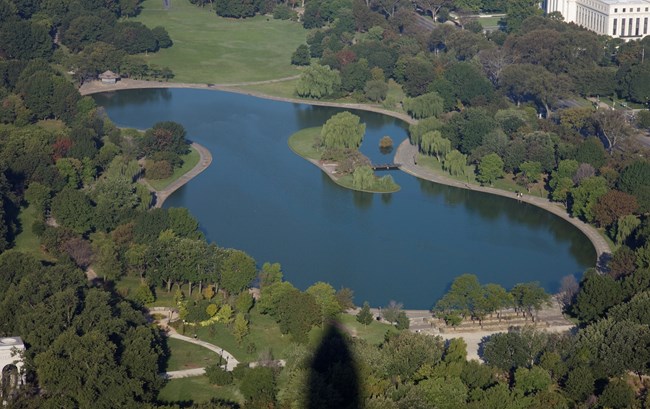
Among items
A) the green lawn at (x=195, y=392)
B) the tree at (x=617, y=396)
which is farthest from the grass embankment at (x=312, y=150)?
the tree at (x=617, y=396)

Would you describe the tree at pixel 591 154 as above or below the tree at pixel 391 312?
above

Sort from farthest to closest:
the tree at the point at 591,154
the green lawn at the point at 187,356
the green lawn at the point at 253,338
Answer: the tree at the point at 591,154 < the green lawn at the point at 253,338 < the green lawn at the point at 187,356

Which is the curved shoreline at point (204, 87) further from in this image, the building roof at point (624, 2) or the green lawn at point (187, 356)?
the green lawn at point (187, 356)

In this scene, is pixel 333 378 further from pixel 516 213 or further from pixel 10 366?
pixel 516 213

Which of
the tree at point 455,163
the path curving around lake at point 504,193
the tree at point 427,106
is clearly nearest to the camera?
the path curving around lake at point 504,193

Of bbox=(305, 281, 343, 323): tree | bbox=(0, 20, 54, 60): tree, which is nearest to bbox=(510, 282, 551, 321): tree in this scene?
bbox=(305, 281, 343, 323): tree

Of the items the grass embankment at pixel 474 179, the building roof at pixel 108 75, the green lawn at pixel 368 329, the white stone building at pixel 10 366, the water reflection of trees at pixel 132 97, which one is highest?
the white stone building at pixel 10 366

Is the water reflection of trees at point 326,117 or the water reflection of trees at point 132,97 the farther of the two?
the water reflection of trees at point 132,97
